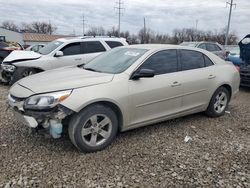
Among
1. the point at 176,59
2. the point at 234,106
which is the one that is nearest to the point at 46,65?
the point at 176,59

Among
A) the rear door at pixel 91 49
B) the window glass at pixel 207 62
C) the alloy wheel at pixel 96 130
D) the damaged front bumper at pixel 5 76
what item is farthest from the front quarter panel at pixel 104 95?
the damaged front bumper at pixel 5 76

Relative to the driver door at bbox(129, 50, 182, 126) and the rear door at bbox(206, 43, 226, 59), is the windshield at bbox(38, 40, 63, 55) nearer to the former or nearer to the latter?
the driver door at bbox(129, 50, 182, 126)

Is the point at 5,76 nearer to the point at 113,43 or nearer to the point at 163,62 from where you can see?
the point at 113,43

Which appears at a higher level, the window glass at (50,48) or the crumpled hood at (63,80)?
the window glass at (50,48)

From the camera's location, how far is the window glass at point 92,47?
9.06 metres

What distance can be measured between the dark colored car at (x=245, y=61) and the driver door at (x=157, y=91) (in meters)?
4.75

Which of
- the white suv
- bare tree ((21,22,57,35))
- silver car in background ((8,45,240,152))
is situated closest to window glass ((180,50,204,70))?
silver car in background ((8,45,240,152))

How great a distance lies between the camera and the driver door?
4414mm

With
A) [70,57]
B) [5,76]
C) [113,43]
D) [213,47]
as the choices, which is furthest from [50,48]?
[213,47]

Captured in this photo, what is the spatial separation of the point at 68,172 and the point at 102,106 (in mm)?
1017

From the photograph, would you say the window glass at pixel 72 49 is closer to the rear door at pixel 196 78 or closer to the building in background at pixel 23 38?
the rear door at pixel 196 78

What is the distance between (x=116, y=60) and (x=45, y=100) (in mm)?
1594

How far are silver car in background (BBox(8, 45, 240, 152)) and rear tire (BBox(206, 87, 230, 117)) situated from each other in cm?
2

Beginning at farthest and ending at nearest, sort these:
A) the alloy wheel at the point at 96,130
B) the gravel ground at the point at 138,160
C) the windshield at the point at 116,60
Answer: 1. the windshield at the point at 116,60
2. the alloy wheel at the point at 96,130
3. the gravel ground at the point at 138,160
